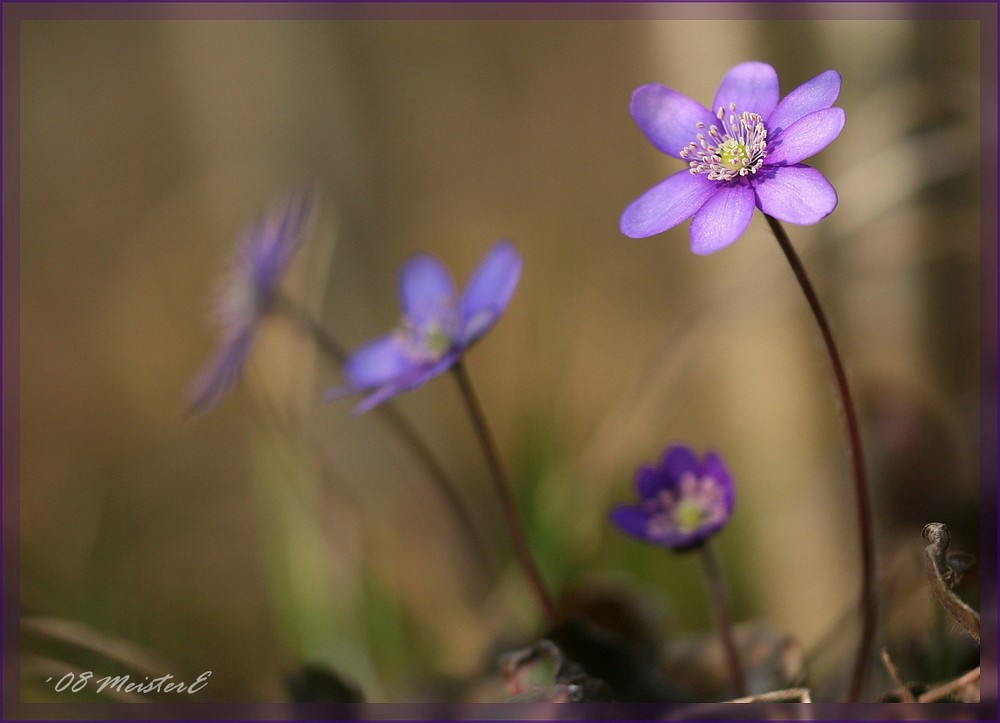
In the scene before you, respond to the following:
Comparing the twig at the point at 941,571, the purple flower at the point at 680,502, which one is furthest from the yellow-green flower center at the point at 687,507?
the twig at the point at 941,571

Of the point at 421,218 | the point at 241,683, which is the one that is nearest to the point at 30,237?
the point at 421,218

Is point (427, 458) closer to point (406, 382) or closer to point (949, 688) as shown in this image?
point (406, 382)

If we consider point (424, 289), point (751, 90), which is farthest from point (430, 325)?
point (751, 90)

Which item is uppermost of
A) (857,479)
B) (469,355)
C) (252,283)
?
(252,283)

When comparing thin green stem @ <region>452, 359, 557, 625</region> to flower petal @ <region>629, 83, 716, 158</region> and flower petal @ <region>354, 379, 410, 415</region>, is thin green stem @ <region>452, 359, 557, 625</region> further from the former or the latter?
flower petal @ <region>629, 83, 716, 158</region>

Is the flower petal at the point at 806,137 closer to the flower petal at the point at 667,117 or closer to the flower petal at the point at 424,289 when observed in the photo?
the flower petal at the point at 667,117
